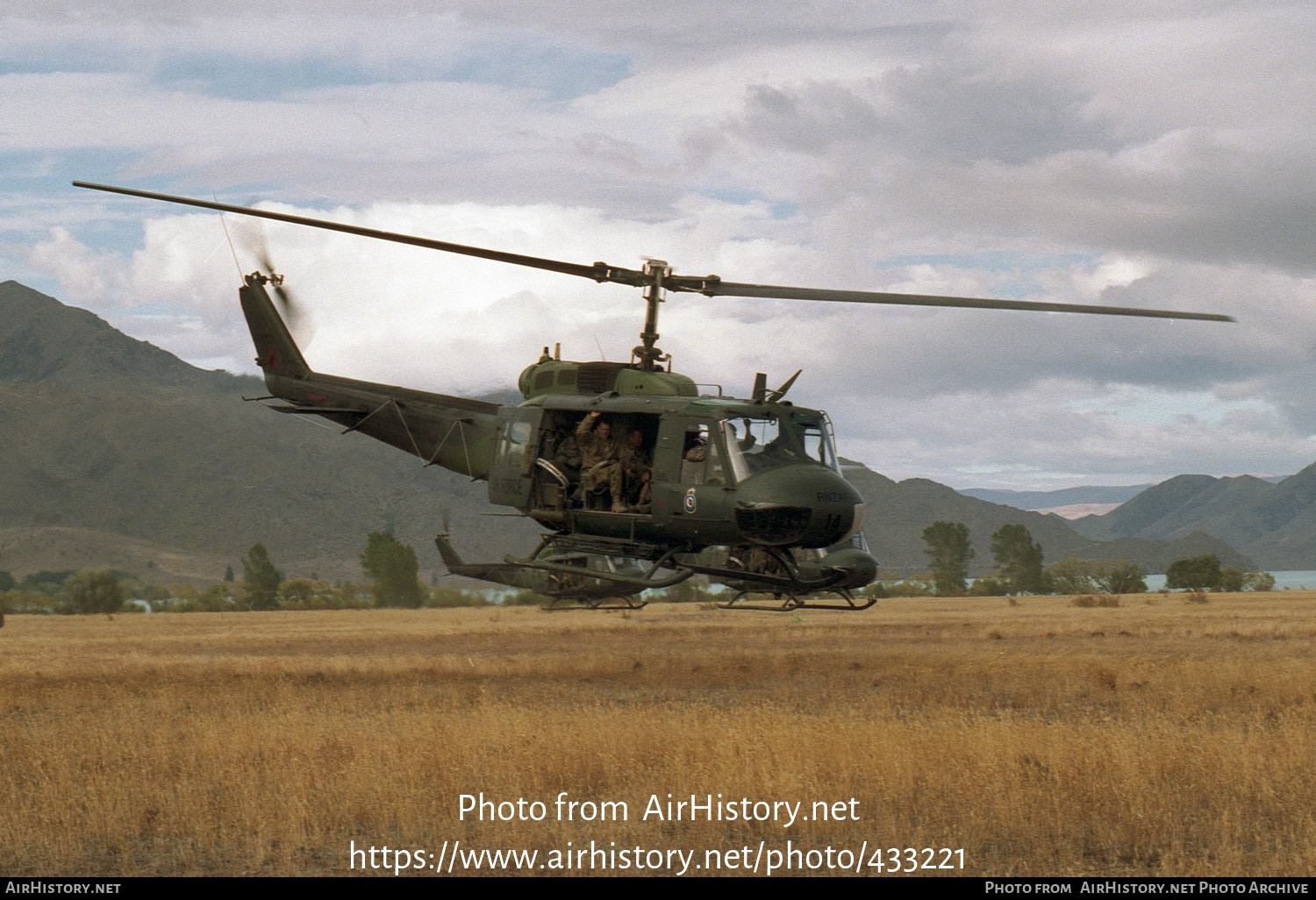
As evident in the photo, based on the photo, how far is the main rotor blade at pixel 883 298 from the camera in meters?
18.0

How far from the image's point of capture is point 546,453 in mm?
22359

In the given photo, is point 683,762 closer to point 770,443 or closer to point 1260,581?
point 770,443

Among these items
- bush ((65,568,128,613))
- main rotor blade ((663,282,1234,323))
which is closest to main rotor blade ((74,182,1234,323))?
main rotor blade ((663,282,1234,323))

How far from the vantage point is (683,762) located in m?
13.9

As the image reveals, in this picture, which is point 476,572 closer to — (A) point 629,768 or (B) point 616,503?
(B) point 616,503

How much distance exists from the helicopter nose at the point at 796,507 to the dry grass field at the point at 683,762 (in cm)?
275

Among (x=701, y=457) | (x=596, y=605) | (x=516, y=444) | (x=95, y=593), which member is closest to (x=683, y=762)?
(x=701, y=457)

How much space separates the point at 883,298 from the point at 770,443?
297cm

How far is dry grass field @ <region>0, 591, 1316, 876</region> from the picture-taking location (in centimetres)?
1089

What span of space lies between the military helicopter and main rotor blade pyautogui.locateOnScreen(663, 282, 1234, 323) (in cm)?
3

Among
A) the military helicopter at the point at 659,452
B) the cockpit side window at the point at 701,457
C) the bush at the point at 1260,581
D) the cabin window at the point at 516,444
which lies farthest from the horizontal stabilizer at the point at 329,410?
the bush at the point at 1260,581

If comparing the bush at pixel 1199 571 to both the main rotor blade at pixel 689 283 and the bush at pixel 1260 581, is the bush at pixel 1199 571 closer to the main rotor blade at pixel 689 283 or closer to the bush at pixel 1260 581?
the bush at pixel 1260 581

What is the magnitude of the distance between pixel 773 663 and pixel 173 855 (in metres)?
20.4
